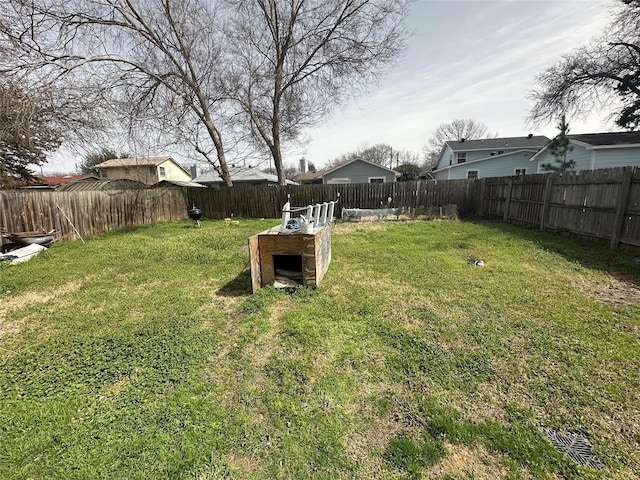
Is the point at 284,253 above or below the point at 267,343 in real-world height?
above

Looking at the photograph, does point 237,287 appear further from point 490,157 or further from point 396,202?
point 490,157

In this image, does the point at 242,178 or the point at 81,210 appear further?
the point at 242,178

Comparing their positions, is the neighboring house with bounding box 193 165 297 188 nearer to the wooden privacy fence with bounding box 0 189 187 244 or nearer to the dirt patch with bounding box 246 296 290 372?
the wooden privacy fence with bounding box 0 189 187 244

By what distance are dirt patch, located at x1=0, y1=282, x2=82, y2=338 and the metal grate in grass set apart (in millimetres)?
4936

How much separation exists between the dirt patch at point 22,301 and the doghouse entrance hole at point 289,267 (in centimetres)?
304

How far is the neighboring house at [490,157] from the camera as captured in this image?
744 inches

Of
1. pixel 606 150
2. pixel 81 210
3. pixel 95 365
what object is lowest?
pixel 95 365

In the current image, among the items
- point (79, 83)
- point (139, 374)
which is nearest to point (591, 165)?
point (139, 374)

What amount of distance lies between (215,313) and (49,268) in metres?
4.24

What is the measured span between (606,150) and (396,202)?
32.2 ft

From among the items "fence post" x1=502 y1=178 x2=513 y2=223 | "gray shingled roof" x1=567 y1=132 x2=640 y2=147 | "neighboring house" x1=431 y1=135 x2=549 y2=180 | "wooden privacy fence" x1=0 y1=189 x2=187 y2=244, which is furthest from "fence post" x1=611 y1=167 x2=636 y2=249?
"neighboring house" x1=431 y1=135 x2=549 y2=180

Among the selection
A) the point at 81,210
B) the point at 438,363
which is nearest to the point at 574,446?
the point at 438,363

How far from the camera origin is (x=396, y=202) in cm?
1192

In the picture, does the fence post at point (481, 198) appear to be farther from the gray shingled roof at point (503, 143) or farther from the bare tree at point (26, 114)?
the gray shingled roof at point (503, 143)
